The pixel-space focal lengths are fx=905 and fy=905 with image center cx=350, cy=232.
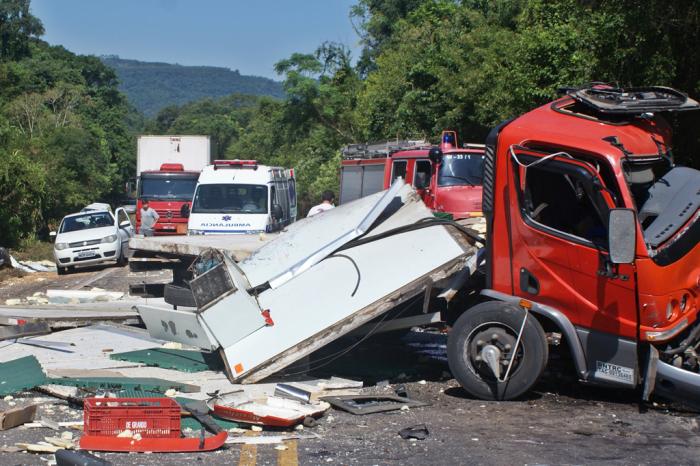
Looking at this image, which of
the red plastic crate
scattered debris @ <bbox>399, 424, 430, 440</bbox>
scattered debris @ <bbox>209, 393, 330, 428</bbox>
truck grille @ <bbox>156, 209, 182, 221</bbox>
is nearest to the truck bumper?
scattered debris @ <bbox>399, 424, 430, 440</bbox>

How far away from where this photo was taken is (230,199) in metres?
20.4

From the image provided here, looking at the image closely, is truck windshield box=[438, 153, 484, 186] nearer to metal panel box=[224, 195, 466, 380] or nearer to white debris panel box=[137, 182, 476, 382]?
white debris panel box=[137, 182, 476, 382]

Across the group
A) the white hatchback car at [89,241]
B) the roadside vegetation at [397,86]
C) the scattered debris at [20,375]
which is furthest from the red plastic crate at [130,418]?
the white hatchback car at [89,241]

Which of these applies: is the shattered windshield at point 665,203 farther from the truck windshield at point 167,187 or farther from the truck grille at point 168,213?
the truck windshield at point 167,187

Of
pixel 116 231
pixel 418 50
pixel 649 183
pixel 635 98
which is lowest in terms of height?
pixel 116 231

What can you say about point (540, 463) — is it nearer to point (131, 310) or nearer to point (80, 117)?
point (131, 310)

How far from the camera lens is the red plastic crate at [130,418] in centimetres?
676

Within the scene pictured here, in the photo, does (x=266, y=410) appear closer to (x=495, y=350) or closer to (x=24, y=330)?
(x=495, y=350)

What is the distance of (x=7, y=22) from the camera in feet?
266

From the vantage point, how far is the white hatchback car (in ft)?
80.4

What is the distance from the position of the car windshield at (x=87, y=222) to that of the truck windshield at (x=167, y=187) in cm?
124

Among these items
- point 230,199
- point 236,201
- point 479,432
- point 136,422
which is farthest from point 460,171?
point 136,422

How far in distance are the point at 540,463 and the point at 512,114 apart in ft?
55.3

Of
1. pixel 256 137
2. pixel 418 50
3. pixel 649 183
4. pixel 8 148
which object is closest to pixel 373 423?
pixel 649 183
